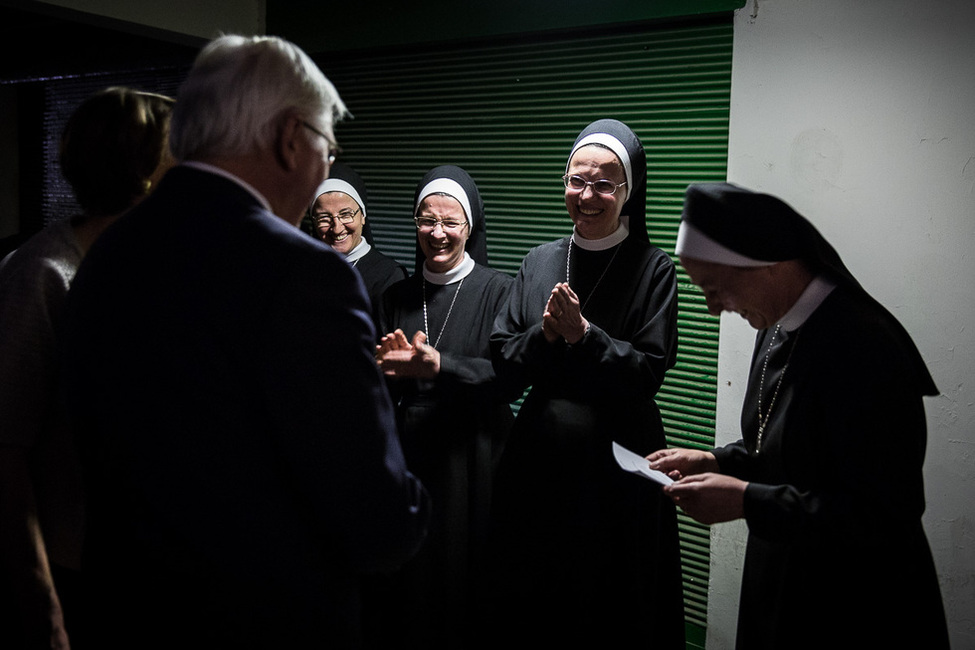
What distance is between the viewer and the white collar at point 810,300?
2072 mm

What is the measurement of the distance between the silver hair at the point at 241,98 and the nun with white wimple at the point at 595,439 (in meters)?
1.55

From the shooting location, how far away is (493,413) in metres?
3.58

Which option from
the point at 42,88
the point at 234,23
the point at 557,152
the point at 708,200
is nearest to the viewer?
the point at 708,200

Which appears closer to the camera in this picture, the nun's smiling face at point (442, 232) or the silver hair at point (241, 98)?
the silver hair at point (241, 98)

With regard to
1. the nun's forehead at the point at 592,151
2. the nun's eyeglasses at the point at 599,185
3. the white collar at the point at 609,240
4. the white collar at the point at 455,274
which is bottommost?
the white collar at the point at 455,274

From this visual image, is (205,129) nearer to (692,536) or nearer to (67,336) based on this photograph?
(67,336)

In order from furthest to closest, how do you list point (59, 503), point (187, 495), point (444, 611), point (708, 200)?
point (444, 611), point (708, 200), point (59, 503), point (187, 495)

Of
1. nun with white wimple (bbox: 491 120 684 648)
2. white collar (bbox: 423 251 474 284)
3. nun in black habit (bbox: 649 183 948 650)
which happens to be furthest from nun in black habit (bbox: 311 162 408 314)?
nun in black habit (bbox: 649 183 948 650)

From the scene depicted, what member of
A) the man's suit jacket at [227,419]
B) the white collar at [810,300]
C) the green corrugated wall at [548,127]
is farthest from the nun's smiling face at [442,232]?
the man's suit jacket at [227,419]

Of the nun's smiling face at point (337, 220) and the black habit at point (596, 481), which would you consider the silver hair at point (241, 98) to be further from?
the nun's smiling face at point (337, 220)

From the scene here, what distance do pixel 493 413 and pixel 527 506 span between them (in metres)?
0.52

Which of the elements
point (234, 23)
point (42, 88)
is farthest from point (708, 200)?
point (42, 88)

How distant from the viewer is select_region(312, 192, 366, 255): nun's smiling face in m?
4.24

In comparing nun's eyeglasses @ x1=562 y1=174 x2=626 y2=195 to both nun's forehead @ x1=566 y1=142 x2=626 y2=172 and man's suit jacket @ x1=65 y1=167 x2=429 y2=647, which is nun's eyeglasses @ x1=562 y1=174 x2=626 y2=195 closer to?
nun's forehead @ x1=566 y1=142 x2=626 y2=172
